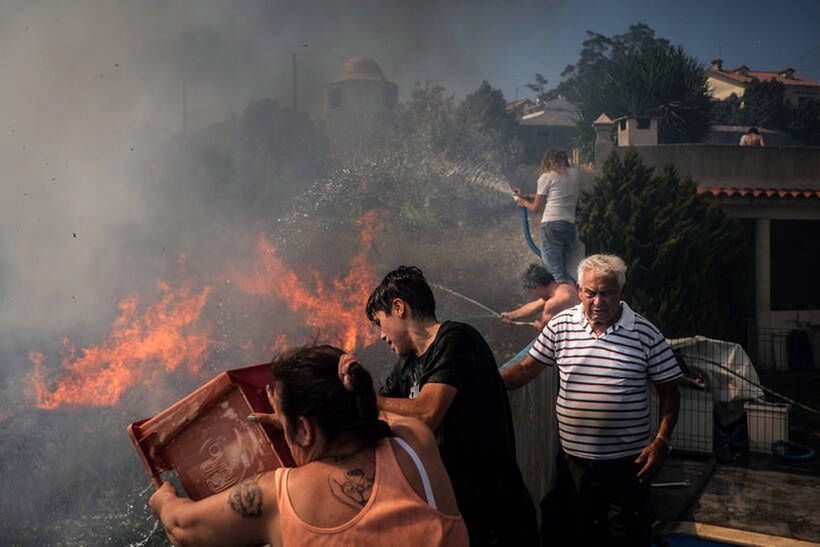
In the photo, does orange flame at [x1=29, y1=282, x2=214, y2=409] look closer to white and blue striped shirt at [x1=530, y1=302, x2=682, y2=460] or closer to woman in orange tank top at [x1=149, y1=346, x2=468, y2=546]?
white and blue striped shirt at [x1=530, y1=302, x2=682, y2=460]

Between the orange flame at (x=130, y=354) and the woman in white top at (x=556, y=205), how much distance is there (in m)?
6.91

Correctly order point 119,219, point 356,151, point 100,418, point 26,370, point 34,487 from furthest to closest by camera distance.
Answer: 1. point 356,151
2. point 119,219
3. point 26,370
4. point 100,418
5. point 34,487

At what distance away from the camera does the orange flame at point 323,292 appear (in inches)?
546

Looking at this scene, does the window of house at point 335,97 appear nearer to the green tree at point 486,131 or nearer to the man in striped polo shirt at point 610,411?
the green tree at point 486,131

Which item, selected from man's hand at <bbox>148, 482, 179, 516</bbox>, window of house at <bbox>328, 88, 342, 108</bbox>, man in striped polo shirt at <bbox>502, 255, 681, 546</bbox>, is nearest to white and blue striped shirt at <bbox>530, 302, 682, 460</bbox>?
man in striped polo shirt at <bbox>502, 255, 681, 546</bbox>

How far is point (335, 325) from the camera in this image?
1412 centimetres

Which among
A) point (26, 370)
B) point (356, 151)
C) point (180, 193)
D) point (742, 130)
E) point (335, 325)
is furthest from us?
point (742, 130)

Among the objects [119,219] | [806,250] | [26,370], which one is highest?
[119,219]

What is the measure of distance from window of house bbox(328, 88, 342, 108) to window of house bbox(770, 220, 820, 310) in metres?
36.5

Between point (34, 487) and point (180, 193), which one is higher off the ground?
point (180, 193)

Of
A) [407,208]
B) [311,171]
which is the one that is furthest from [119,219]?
[311,171]

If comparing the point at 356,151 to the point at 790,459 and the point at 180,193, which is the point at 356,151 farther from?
the point at 790,459

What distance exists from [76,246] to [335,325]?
5.63 metres

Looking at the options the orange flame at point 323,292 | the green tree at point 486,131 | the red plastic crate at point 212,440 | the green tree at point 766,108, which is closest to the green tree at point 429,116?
the green tree at point 486,131
